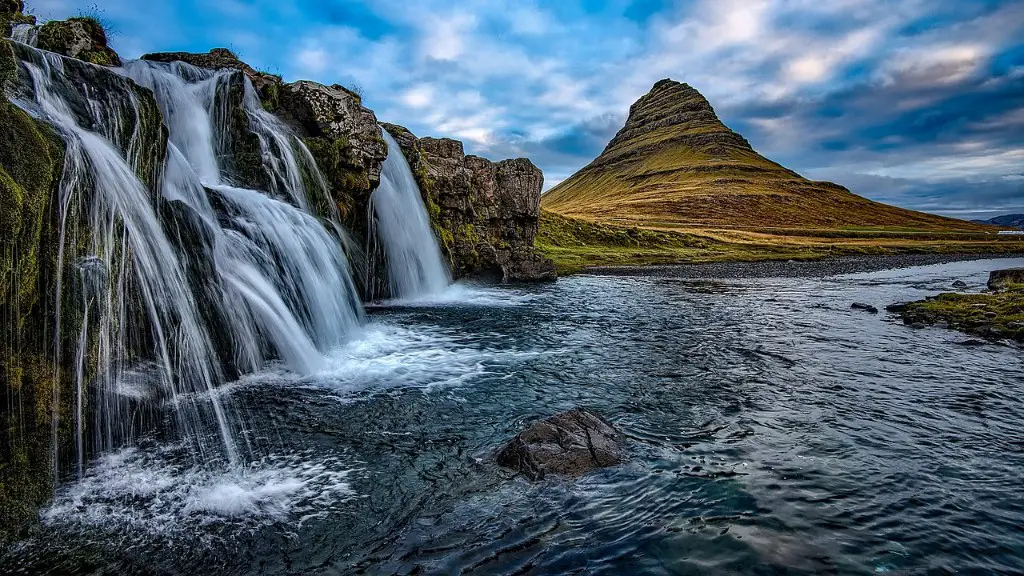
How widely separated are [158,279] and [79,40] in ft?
51.2

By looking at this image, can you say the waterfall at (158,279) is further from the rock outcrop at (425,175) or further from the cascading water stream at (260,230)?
the rock outcrop at (425,175)

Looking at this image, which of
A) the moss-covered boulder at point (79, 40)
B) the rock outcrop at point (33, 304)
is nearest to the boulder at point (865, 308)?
the rock outcrop at point (33, 304)

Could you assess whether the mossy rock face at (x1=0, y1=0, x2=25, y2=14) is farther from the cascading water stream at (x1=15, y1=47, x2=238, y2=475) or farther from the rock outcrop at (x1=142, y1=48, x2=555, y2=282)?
the cascading water stream at (x1=15, y1=47, x2=238, y2=475)

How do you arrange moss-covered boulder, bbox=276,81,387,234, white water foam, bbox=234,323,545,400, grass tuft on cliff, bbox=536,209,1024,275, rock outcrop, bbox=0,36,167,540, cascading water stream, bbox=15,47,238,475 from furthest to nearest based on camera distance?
grass tuft on cliff, bbox=536,209,1024,275 < moss-covered boulder, bbox=276,81,387,234 < white water foam, bbox=234,323,545,400 < cascading water stream, bbox=15,47,238,475 < rock outcrop, bbox=0,36,167,540

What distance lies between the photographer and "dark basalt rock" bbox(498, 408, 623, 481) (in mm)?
8984

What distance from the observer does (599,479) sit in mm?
8766

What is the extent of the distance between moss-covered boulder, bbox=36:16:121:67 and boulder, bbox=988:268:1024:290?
52.5 m

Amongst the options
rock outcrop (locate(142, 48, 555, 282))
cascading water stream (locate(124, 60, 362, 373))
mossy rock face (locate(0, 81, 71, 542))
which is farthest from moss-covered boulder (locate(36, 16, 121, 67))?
mossy rock face (locate(0, 81, 71, 542))

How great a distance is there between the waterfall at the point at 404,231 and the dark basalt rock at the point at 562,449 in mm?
23000

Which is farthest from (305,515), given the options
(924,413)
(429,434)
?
(924,413)

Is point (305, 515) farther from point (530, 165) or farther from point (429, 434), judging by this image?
point (530, 165)

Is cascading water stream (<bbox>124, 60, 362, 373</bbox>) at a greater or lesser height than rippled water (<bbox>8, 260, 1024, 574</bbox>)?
greater

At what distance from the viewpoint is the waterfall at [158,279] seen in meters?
9.35

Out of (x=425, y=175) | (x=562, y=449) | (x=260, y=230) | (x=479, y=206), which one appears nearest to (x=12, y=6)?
(x=260, y=230)
